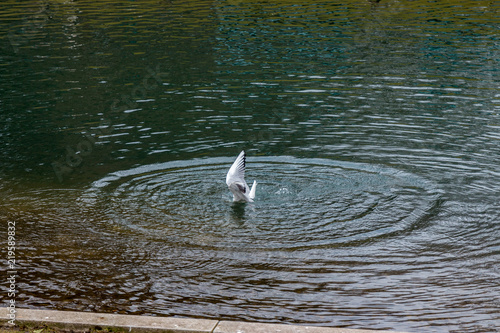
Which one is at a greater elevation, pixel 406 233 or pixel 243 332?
pixel 243 332

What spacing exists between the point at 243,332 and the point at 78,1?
6176cm

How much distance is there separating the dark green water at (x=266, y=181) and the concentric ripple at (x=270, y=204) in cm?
6

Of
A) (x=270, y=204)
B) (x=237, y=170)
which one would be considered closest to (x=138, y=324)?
(x=237, y=170)

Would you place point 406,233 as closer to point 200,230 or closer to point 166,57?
point 200,230

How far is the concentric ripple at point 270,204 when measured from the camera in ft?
39.2

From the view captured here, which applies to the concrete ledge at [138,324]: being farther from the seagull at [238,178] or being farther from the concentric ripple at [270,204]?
the seagull at [238,178]

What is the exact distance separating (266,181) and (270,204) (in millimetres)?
1517

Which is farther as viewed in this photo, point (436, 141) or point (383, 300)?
point (436, 141)

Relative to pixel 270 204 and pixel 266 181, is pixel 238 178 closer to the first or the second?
pixel 270 204

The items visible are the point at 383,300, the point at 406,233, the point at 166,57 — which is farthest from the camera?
the point at 166,57

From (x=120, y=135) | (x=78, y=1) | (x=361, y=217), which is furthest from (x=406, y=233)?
(x=78, y=1)

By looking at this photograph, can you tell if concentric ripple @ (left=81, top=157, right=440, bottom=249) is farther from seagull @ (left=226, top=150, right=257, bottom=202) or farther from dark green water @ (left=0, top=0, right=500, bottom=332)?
seagull @ (left=226, top=150, right=257, bottom=202)

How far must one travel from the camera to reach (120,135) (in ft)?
65.2

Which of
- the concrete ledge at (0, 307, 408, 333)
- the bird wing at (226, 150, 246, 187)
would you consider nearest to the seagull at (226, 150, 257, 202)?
the bird wing at (226, 150, 246, 187)
